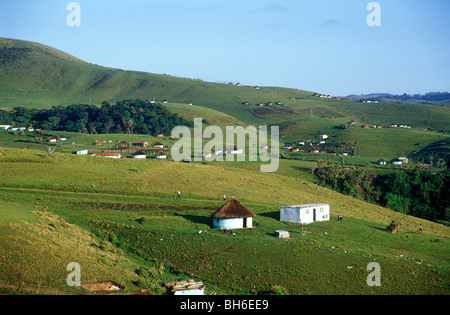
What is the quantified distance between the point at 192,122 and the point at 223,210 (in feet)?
347

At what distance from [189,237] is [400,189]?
50179 mm

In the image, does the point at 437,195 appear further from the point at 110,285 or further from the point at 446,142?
the point at 110,285

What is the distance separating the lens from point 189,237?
39.0 metres

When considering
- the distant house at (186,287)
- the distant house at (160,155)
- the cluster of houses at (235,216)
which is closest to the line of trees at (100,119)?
the distant house at (160,155)

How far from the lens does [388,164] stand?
324ft

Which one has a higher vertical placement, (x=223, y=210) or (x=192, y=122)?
(x=192, y=122)

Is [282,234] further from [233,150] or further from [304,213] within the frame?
[233,150]

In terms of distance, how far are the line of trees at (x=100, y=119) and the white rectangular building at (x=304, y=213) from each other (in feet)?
290

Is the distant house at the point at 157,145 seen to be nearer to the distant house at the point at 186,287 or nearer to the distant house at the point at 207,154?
the distant house at the point at 207,154

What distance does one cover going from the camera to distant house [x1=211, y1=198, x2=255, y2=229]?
42.3 meters

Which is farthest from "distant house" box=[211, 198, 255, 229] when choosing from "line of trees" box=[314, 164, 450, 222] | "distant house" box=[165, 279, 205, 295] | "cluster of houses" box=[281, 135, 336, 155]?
"cluster of houses" box=[281, 135, 336, 155]
